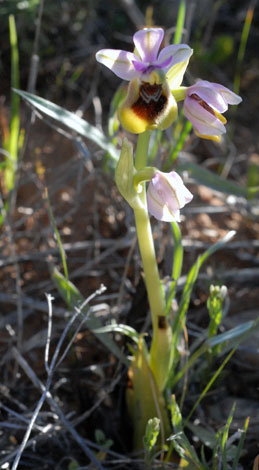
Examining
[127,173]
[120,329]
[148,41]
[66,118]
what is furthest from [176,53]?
[120,329]

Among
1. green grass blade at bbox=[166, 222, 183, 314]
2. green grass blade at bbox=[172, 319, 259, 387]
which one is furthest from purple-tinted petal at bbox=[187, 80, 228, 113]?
green grass blade at bbox=[172, 319, 259, 387]

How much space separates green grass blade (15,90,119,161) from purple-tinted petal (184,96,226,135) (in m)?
0.34

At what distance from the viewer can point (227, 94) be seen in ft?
3.45

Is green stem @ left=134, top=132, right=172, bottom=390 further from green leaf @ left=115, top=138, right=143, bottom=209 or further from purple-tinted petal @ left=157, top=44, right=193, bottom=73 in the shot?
purple-tinted petal @ left=157, top=44, right=193, bottom=73

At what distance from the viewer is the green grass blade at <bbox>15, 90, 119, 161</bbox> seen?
1228 millimetres

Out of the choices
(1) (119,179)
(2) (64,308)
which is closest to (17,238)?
(2) (64,308)

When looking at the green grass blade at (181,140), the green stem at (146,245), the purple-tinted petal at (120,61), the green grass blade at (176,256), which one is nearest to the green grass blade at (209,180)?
the green grass blade at (181,140)

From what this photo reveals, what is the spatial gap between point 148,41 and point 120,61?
0.06 metres

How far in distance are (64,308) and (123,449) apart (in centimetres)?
46

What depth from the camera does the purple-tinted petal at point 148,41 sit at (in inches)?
38.8

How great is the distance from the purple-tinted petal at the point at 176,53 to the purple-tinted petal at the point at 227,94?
0.08 m

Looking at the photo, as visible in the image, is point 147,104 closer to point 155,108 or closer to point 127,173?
point 155,108

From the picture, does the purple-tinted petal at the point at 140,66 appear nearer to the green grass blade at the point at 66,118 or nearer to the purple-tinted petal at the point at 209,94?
the purple-tinted petal at the point at 209,94

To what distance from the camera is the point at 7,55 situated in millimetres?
2291
